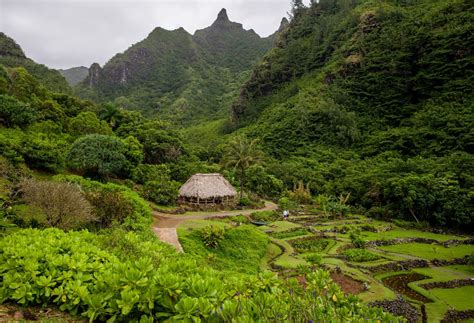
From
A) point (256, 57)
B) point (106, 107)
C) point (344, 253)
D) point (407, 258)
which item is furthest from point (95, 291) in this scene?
point (256, 57)

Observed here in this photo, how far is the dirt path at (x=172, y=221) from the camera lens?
1794cm

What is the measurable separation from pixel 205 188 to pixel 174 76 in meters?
91.1

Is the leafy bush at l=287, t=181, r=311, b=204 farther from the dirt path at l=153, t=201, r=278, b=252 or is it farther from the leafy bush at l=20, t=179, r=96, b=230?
the leafy bush at l=20, t=179, r=96, b=230

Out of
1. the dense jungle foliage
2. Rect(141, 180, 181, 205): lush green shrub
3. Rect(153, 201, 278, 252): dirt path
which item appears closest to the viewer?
the dense jungle foliage

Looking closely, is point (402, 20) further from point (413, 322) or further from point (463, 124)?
point (413, 322)

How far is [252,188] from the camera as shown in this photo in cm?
3953

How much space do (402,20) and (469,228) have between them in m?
49.5

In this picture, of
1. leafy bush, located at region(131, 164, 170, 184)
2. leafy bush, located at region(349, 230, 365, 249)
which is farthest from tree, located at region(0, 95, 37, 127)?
leafy bush, located at region(349, 230, 365, 249)

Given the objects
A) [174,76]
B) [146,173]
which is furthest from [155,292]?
[174,76]

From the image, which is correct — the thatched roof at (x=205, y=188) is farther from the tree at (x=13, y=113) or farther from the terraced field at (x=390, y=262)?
the tree at (x=13, y=113)

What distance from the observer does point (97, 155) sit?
83.1 feet

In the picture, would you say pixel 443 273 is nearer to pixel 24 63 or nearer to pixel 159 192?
pixel 159 192

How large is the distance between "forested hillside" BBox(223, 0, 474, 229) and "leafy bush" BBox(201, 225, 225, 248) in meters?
19.9

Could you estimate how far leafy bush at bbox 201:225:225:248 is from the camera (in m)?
18.7
